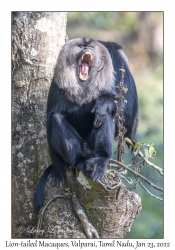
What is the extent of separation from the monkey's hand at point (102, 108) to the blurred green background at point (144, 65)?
120 centimetres

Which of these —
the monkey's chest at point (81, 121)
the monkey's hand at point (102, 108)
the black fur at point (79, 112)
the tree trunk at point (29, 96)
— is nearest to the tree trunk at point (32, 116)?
the tree trunk at point (29, 96)

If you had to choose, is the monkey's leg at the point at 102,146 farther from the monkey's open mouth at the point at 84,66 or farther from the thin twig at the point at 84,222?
the monkey's open mouth at the point at 84,66

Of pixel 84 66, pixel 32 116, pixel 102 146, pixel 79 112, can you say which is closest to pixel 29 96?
pixel 32 116

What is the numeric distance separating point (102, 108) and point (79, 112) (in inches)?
13.9

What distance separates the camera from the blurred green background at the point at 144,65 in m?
9.03

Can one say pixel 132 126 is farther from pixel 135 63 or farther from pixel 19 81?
pixel 135 63

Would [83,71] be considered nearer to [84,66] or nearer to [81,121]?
[84,66]

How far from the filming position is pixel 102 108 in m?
5.17

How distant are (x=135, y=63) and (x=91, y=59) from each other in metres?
11.4

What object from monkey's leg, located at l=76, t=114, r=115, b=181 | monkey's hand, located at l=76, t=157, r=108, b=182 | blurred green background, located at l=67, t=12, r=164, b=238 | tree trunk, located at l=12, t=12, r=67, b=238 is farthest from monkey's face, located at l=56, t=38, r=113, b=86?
blurred green background, located at l=67, t=12, r=164, b=238

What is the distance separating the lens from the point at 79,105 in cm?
539

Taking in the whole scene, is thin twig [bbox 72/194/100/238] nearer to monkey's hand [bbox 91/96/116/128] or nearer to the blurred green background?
monkey's hand [bbox 91/96/116/128]

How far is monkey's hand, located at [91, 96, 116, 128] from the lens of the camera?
16.9ft
